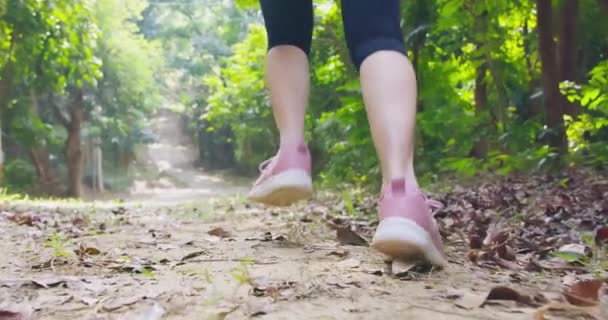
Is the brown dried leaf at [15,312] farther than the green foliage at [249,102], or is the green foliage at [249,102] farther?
the green foliage at [249,102]

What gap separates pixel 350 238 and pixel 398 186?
0.45 m

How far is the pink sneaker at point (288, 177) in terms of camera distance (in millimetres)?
1659

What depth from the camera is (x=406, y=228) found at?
123 cm

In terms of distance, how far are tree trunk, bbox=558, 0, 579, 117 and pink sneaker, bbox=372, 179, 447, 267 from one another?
397cm

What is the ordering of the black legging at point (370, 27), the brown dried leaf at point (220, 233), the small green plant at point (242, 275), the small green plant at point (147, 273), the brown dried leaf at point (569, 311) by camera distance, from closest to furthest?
the brown dried leaf at point (569, 311)
the small green plant at point (242, 275)
the small green plant at point (147, 273)
the black legging at point (370, 27)
the brown dried leaf at point (220, 233)

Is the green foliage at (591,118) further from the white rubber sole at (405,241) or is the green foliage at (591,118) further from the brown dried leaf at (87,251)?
the brown dried leaf at (87,251)

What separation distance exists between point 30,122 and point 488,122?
1246 cm

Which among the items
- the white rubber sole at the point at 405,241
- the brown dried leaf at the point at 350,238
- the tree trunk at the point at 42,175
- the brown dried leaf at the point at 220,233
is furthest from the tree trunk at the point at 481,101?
the tree trunk at the point at 42,175

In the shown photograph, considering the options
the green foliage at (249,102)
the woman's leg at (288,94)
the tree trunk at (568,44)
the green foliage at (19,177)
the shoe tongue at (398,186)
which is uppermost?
the green foliage at (249,102)

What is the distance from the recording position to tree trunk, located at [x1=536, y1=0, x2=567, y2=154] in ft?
14.3

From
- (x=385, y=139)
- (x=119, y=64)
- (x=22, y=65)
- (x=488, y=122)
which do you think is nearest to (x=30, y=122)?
(x=119, y=64)

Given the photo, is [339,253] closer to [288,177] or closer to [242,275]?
[288,177]

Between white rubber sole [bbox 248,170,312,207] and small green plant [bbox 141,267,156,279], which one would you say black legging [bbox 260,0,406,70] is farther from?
small green plant [bbox 141,267,156,279]

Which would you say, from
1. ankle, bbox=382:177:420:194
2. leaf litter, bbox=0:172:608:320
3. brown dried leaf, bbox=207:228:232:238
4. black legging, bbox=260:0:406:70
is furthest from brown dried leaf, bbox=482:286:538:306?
brown dried leaf, bbox=207:228:232:238
